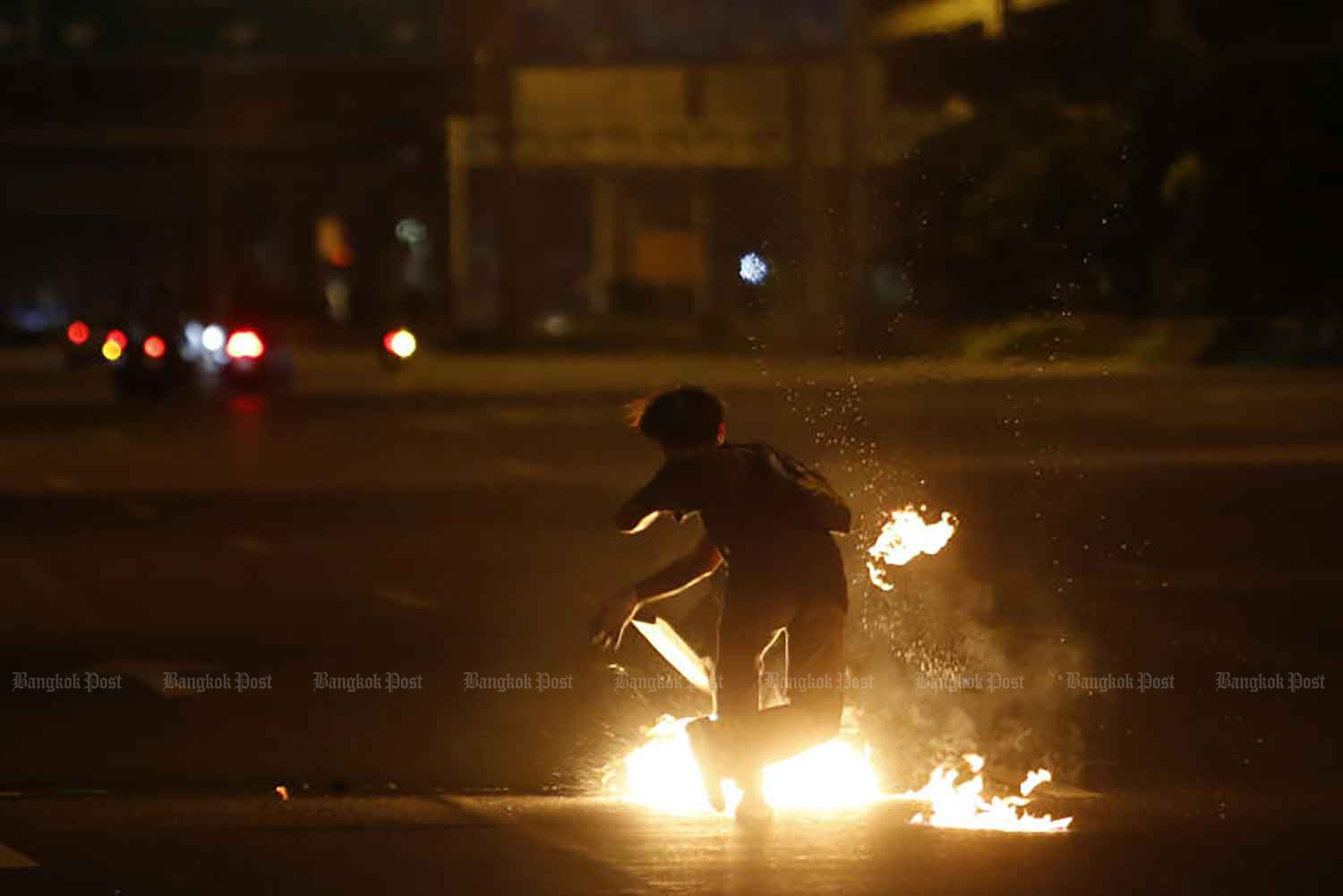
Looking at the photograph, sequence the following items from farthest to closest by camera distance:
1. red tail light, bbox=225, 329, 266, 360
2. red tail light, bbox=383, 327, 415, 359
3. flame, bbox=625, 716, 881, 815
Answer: red tail light, bbox=383, 327, 415, 359 → red tail light, bbox=225, 329, 266, 360 → flame, bbox=625, 716, 881, 815

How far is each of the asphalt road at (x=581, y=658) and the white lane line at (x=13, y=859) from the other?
0.03 m

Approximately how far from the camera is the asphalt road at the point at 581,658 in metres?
8.24

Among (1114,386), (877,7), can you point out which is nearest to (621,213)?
(877,7)

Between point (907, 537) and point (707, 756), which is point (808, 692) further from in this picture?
point (907, 537)

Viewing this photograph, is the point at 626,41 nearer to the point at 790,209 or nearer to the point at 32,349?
the point at 32,349

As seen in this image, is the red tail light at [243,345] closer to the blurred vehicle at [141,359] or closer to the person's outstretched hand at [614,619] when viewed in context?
the blurred vehicle at [141,359]

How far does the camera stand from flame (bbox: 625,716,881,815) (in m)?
9.04

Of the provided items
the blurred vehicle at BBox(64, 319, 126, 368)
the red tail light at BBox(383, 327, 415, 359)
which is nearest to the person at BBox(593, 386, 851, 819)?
the red tail light at BBox(383, 327, 415, 359)

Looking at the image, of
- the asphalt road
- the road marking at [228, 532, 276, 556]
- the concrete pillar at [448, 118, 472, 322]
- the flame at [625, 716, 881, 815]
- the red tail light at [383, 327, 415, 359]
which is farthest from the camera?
the concrete pillar at [448, 118, 472, 322]

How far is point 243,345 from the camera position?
41.5 meters

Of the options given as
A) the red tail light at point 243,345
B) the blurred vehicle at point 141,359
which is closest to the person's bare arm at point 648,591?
the red tail light at point 243,345

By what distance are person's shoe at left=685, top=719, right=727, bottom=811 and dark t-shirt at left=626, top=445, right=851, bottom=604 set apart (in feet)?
1.48

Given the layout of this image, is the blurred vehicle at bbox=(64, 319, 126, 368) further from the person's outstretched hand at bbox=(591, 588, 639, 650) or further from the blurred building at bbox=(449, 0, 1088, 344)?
the person's outstretched hand at bbox=(591, 588, 639, 650)

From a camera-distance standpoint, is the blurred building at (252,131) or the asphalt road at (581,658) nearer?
the asphalt road at (581,658)
